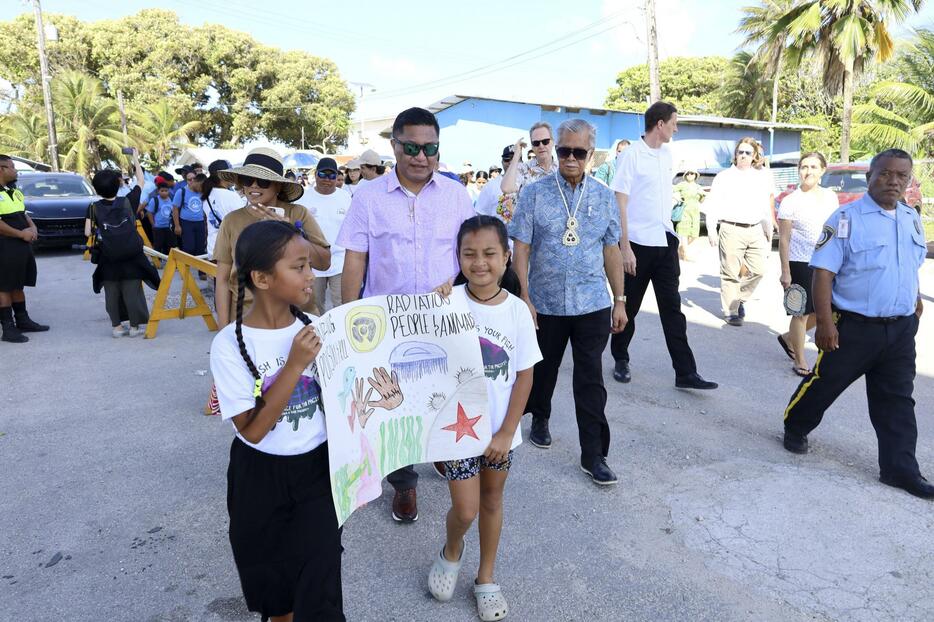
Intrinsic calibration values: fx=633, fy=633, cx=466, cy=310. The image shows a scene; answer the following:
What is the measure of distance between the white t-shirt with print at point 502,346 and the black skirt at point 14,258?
6640 millimetres

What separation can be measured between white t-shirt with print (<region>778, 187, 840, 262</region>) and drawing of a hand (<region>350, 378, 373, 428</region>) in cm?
460

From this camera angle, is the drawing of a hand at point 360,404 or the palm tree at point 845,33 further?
the palm tree at point 845,33

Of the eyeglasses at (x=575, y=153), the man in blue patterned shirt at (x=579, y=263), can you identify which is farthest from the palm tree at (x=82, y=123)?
the eyeglasses at (x=575, y=153)

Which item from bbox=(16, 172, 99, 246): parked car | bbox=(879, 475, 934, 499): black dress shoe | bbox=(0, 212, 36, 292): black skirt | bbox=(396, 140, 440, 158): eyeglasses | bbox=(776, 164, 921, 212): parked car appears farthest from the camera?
bbox=(16, 172, 99, 246): parked car

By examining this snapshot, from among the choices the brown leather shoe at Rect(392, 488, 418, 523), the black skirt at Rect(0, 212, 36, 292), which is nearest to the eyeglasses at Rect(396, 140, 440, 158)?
the brown leather shoe at Rect(392, 488, 418, 523)

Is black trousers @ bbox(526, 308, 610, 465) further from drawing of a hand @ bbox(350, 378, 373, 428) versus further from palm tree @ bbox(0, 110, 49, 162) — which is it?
palm tree @ bbox(0, 110, 49, 162)

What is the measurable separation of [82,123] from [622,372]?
3367 cm

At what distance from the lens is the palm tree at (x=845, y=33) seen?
16.7 metres

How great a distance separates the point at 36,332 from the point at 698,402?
7.14 metres

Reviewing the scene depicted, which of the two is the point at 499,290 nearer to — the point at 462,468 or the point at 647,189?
the point at 462,468

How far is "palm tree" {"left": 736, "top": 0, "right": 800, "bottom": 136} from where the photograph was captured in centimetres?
1884

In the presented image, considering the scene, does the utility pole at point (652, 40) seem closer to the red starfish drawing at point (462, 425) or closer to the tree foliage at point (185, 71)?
the red starfish drawing at point (462, 425)

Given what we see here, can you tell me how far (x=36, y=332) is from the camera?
7262 millimetres

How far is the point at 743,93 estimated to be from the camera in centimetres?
3647
